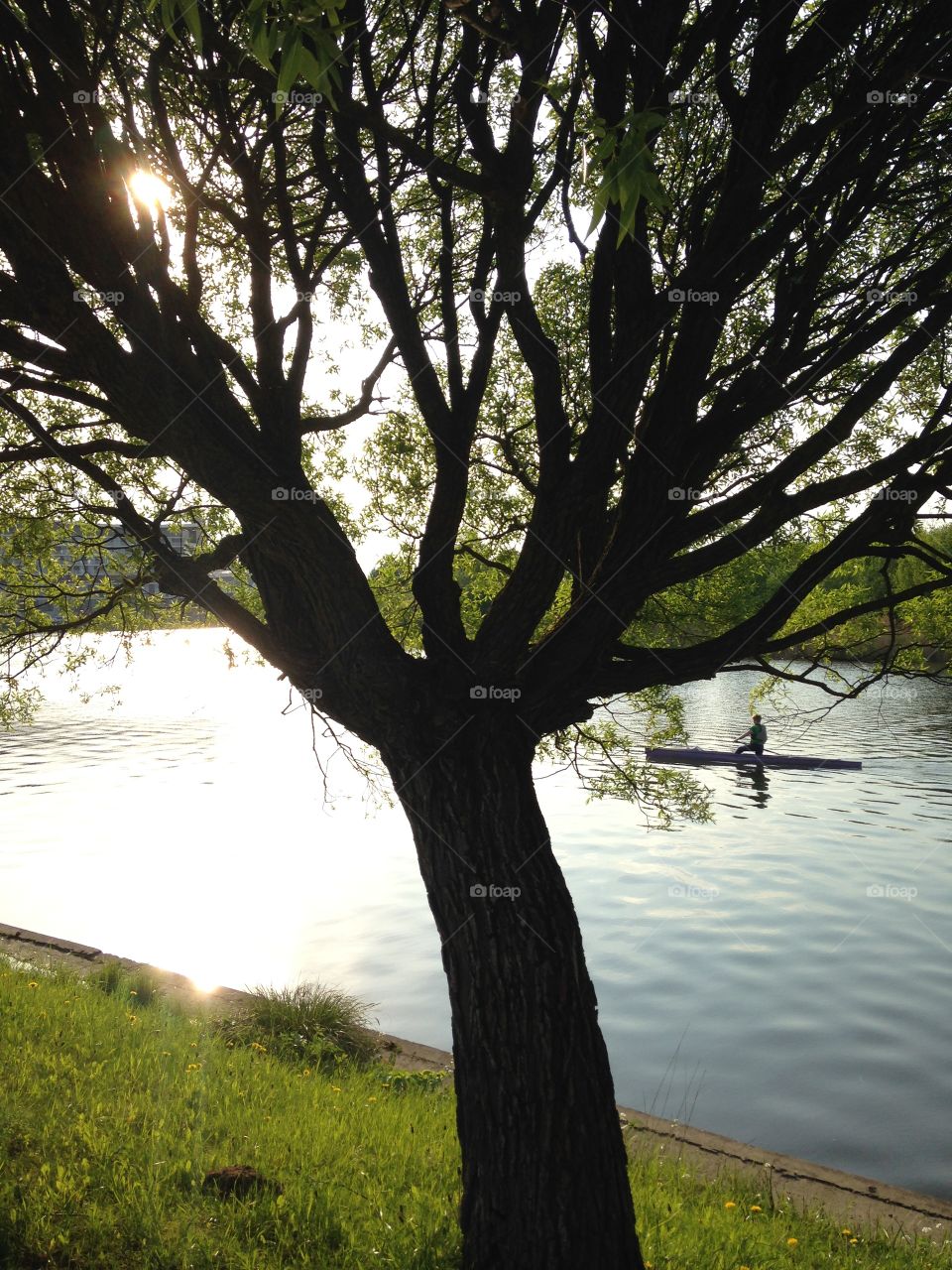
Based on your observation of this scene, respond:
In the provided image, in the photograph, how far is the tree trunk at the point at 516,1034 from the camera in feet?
13.0

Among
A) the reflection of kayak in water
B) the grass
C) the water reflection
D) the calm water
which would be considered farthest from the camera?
the reflection of kayak in water

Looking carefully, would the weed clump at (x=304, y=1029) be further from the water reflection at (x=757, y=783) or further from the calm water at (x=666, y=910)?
the water reflection at (x=757, y=783)

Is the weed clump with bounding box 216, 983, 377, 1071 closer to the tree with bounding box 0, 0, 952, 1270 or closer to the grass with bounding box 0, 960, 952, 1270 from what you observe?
the grass with bounding box 0, 960, 952, 1270

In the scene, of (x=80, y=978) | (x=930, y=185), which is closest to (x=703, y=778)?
(x=80, y=978)

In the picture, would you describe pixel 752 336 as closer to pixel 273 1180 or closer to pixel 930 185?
pixel 930 185

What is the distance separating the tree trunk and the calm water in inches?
75.8

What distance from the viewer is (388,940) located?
56.3ft

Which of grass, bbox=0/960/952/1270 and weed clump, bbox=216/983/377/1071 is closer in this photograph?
grass, bbox=0/960/952/1270

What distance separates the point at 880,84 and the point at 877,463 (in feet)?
5.19

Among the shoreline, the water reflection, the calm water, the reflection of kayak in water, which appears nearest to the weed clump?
the shoreline

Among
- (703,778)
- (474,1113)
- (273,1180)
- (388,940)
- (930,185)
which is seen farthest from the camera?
(703,778)

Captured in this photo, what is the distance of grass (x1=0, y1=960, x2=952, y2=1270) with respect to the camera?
4.24 metres

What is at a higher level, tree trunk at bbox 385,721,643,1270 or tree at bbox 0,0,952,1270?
tree at bbox 0,0,952,1270

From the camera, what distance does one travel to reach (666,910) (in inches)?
723
